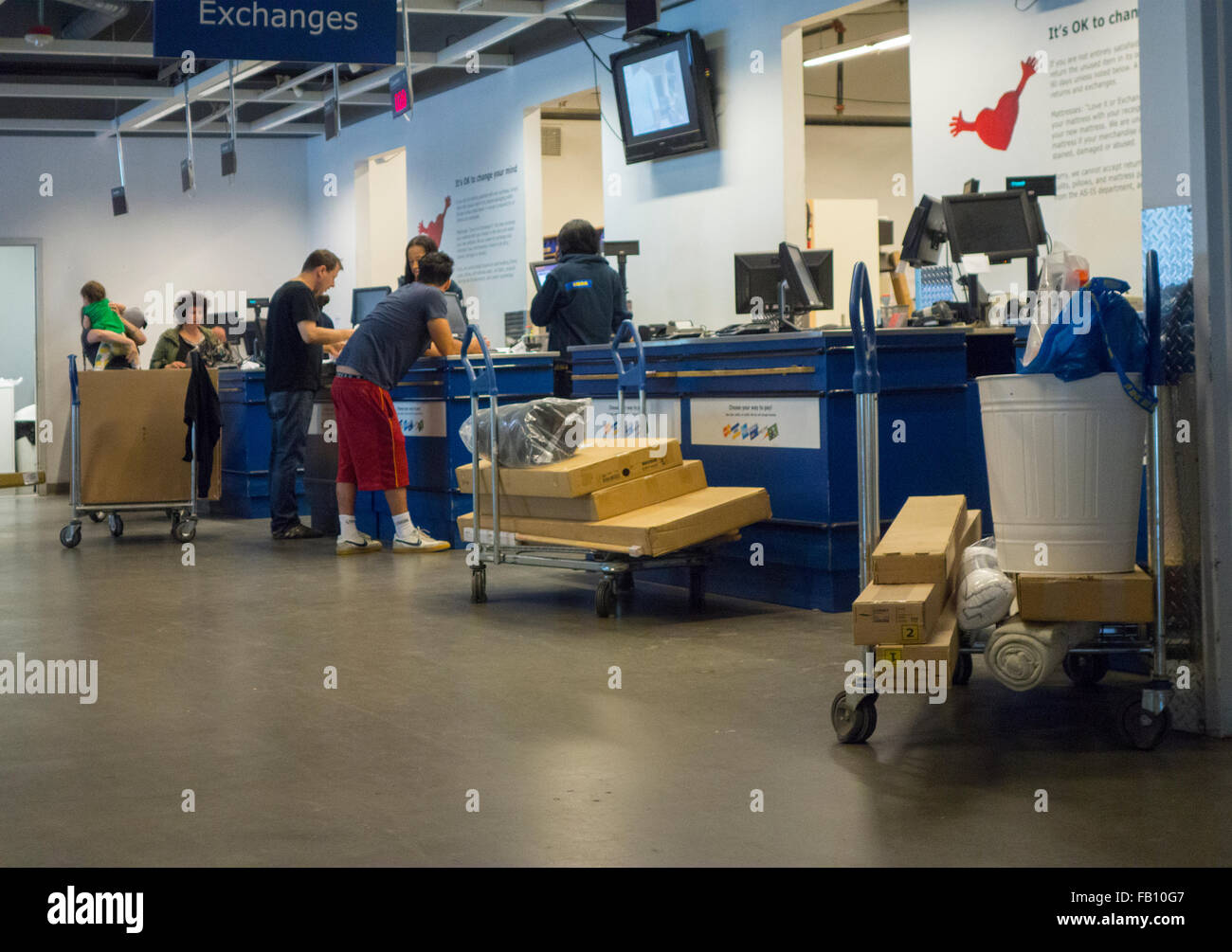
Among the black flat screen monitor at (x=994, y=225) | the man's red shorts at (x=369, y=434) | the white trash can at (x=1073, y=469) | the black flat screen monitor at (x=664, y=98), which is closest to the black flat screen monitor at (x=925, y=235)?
the black flat screen monitor at (x=994, y=225)

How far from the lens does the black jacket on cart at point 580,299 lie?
23.5 ft

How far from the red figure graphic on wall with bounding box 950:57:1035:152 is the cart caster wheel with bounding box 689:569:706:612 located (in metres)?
Result: 3.30

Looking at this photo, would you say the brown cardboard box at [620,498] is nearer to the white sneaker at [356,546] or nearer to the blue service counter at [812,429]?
the blue service counter at [812,429]

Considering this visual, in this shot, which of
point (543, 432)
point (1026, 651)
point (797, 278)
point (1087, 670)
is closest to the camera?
point (1026, 651)

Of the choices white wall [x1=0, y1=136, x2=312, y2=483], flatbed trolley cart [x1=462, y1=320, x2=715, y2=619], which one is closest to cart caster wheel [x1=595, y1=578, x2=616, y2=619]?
flatbed trolley cart [x1=462, y1=320, x2=715, y2=619]

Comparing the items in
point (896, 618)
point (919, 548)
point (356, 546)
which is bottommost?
point (356, 546)

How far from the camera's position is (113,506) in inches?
331

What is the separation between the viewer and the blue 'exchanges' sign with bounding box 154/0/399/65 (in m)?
6.05

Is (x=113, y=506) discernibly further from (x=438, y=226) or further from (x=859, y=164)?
(x=859, y=164)

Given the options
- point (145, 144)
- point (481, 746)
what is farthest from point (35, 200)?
point (481, 746)

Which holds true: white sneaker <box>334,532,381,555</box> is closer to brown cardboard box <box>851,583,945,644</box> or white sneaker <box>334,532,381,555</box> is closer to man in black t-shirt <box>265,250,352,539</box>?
man in black t-shirt <box>265,250,352,539</box>

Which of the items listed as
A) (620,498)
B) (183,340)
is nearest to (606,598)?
(620,498)

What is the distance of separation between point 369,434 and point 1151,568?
178 inches

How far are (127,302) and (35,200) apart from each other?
1.32 metres
